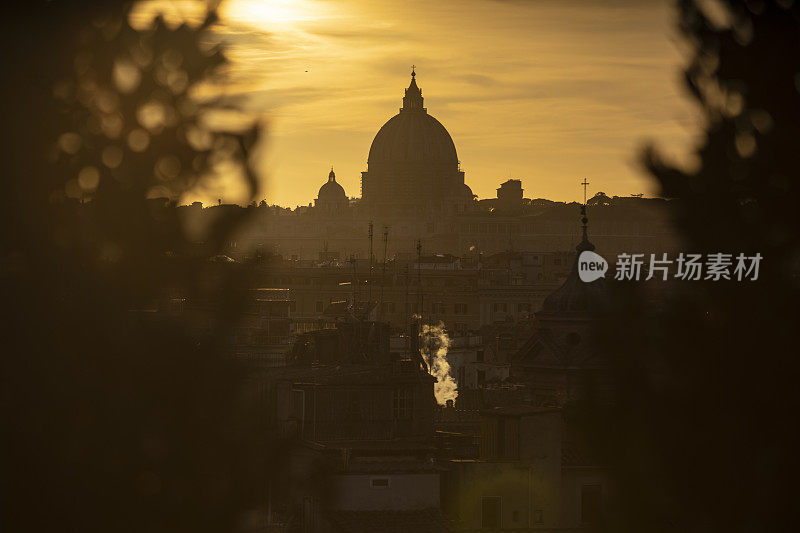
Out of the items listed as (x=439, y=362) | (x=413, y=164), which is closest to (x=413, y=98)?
(x=413, y=164)

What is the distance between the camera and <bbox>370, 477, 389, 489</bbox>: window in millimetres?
18141

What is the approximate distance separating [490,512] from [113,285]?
1212cm

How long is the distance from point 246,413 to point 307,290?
71.3m

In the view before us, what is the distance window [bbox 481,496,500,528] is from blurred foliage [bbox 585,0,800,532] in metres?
9.74

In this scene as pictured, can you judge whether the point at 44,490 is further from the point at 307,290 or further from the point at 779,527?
the point at 307,290

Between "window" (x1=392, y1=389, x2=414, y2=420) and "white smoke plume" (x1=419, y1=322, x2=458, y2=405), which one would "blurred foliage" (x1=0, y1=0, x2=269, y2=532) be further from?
"white smoke plume" (x1=419, y1=322, x2=458, y2=405)

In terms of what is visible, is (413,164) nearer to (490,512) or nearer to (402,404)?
(402,404)

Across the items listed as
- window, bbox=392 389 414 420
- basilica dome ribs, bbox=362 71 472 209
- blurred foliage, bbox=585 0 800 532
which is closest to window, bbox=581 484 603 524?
window, bbox=392 389 414 420

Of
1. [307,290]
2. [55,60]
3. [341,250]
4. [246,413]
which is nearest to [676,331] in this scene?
[246,413]

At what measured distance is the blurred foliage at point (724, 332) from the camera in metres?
8.61

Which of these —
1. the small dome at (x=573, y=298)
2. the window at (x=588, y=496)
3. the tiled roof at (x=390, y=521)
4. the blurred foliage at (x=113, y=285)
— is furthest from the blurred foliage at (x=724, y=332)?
the small dome at (x=573, y=298)

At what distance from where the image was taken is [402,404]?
2294cm

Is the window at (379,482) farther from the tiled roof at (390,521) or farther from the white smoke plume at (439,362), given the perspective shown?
the white smoke plume at (439,362)

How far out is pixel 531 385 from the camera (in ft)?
100
